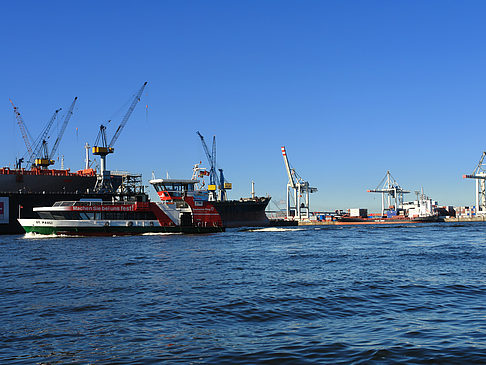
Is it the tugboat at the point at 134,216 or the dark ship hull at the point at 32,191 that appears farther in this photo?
the dark ship hull at the point at 32,191

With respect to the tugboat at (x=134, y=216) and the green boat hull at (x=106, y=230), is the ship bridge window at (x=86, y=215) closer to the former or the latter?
the tugboat at (x=134, y=216)

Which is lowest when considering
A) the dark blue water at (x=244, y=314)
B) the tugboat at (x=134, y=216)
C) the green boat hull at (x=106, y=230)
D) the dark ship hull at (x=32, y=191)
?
the dark blue water at (x=244, y=314)

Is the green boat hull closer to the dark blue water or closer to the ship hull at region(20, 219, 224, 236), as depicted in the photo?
the ship hull at region(20, 219, 224, 236)

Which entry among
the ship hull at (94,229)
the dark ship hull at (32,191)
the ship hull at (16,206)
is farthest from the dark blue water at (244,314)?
the dark ship hull at (32,191)

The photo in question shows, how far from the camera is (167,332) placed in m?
13.8

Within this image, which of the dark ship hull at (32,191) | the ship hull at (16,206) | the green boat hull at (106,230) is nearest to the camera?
the green boat hull at (106,230)

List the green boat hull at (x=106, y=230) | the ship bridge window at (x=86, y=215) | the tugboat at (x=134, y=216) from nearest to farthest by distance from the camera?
1. the green boat hull at (x=106, y=230)
2. the tugboat at (x=134, y=216)
3. the ship bridge window at (x=86, y=215)

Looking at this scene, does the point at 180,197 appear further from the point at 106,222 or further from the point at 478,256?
the point at 478,256

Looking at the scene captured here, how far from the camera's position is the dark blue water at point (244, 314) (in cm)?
1170

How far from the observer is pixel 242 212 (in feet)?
468

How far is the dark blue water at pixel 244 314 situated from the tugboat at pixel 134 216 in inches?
1358

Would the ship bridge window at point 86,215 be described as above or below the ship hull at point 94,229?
above

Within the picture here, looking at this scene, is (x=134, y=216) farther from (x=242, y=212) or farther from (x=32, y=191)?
(x=242, y=212)

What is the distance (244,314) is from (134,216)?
175 ft
